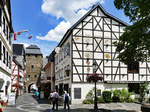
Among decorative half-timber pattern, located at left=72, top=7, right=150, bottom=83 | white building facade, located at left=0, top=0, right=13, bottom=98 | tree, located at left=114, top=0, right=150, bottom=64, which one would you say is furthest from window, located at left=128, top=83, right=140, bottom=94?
white building facade, located at left=0, top=0, right=13, bottom=98

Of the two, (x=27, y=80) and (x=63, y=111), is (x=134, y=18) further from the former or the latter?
(x=27, y=80)

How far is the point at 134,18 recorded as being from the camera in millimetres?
12375

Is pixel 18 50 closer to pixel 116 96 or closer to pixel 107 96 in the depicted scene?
pixel 107 96

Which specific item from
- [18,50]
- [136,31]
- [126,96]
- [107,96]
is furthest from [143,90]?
[18,50]

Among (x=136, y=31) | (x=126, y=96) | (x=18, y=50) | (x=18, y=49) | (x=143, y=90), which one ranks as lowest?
(x=126, y=96)

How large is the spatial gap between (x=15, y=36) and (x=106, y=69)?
12.7 metres

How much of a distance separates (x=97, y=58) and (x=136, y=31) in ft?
34.5

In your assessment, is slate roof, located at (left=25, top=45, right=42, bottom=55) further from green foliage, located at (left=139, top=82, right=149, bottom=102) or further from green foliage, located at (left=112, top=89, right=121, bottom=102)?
green foliage, located at (left=139, top=82, right=149, bottom=102)

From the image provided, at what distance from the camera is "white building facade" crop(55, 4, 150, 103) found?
2106 centimetres

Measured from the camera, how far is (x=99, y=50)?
22125 mm

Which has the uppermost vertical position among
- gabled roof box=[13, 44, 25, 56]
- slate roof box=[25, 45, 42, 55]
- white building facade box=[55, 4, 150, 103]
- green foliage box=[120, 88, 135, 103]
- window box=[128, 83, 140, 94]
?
slate roof box=[25, 45, 42, 55]

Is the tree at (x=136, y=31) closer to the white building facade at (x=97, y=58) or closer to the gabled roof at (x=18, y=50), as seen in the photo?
the white building facade at (x=97, y=58)

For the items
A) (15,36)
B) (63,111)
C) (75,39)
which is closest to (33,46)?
(15,36)

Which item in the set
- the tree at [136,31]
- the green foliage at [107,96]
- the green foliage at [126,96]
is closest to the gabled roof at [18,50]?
the green foliage at [107,96]
